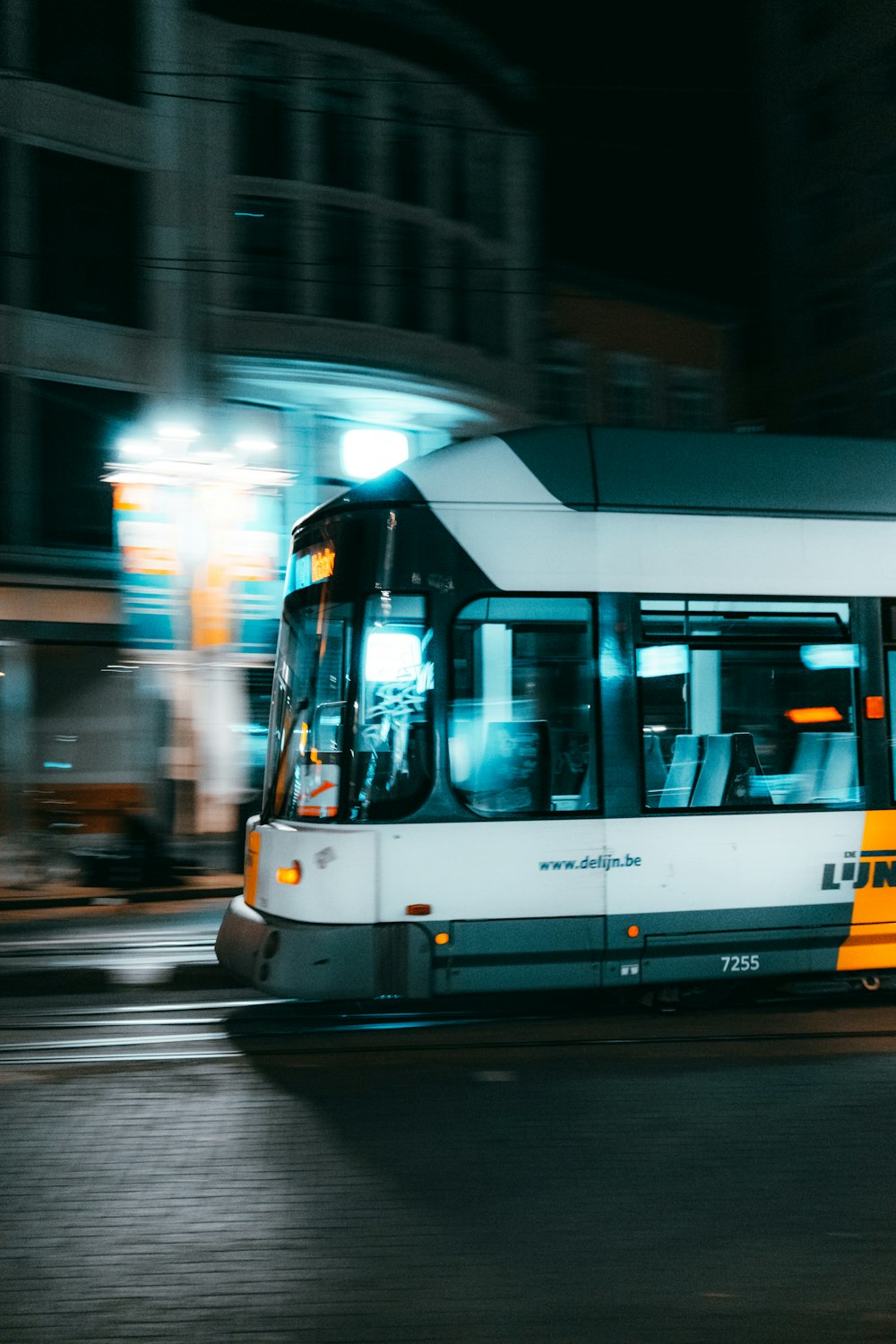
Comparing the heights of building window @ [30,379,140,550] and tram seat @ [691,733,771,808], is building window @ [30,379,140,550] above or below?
above

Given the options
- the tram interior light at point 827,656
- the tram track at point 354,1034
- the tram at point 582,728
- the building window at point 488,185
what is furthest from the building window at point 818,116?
the tram track at point 354,1034

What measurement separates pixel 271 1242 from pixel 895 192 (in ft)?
101

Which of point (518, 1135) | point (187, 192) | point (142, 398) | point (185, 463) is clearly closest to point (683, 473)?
point (518, 1135)

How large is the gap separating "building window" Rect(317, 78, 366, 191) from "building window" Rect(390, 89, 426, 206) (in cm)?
58

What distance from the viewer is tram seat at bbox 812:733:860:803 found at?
7.23m

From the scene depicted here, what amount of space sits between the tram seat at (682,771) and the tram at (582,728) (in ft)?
0.05

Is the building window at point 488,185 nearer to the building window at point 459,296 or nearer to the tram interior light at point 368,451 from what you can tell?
the building window at point 459,296

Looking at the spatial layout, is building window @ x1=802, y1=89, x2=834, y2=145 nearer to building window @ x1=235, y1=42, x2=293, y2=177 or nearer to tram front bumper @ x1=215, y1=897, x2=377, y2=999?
building window @ x1=235, y1=42, x2=293, y2=177

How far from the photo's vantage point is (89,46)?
60.8 ft

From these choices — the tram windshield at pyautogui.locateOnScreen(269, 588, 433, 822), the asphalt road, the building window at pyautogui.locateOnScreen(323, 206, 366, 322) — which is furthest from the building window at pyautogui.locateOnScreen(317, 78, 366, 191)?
the asphalt road

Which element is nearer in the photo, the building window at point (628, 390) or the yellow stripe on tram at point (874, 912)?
the yellow stripe on tram at point (874, 912)

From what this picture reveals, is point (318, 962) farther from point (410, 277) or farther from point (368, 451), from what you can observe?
point (410, 277)

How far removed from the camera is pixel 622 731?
6867mm

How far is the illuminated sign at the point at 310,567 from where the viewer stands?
22.6 ft
